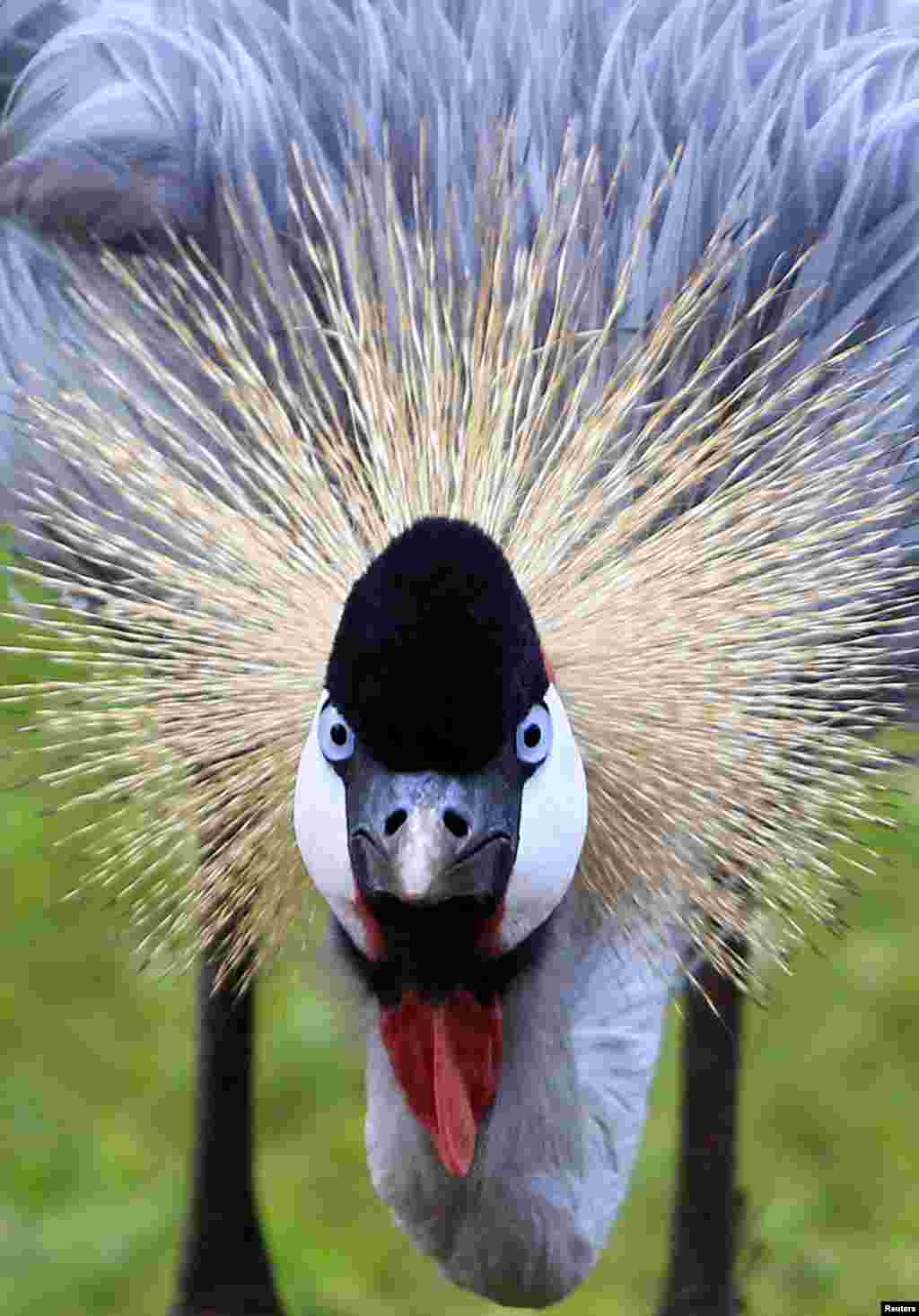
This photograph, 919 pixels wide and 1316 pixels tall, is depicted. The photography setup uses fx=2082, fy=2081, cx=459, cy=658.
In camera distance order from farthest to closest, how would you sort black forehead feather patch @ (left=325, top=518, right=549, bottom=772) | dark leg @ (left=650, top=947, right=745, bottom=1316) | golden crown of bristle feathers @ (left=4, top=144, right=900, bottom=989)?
dark leg @ (left=650, top=947, right=745, bottom=1316)
golden crown of bristle feathers @ (left=4, top=144, right=900, bottom=989)
black forehead feather patch @ (left=325, top=518, right=549, bottom=772)

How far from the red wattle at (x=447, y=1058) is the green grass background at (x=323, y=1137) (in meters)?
0.77

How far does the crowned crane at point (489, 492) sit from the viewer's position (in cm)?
121

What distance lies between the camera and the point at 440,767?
1.11 metres

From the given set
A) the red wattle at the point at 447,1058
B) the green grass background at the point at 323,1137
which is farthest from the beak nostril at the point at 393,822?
the green grass background at the point at 323,1137

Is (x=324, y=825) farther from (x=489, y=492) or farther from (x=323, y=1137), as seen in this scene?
(x=323, y=1137)

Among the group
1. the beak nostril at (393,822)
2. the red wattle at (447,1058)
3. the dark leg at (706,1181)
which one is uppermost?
the beak nostril at (393,822)

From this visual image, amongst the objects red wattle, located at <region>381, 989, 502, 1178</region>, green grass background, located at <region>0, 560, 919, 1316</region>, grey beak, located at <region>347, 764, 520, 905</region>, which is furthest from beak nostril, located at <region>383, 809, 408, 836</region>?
green grass background, located at <region>0, 560, 919, 1316</region>

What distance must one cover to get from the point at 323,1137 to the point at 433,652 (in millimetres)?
1371

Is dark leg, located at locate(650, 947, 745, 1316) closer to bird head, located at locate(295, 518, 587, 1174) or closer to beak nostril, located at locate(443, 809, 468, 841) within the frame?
bird head, located at locate(295, 518, 587, 1174)

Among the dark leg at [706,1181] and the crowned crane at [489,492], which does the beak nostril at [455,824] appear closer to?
the crowned crane at [489,492]

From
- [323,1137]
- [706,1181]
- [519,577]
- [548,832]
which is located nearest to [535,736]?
[548,832]

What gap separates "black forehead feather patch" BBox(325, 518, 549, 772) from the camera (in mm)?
1082

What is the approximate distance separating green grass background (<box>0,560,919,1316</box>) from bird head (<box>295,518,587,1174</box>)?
2.83ft

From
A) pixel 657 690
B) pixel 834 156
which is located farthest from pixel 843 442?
pixel 834 156
